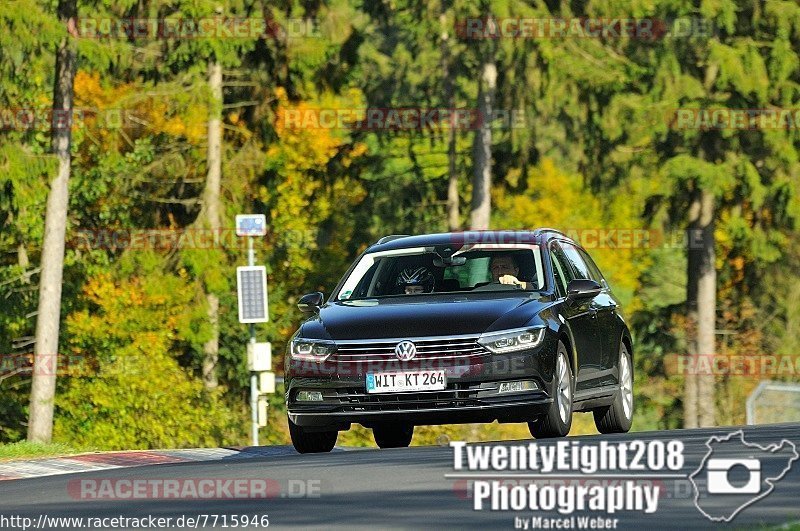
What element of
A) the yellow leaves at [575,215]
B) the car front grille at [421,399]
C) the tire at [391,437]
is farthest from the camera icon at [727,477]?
the yellow leaves at [575,215]

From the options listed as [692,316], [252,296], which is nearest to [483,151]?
[692,316]

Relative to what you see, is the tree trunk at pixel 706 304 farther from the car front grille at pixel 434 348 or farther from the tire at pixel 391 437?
the car front grille at pixel 434 348

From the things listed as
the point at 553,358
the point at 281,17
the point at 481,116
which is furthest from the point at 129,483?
the point at 281,17

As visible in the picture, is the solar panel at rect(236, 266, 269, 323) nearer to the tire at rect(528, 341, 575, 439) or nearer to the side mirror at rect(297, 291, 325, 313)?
the side mirror at rect(297, 291, 325, 313)

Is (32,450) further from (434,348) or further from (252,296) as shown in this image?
(252,296)

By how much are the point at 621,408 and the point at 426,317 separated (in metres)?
3.38

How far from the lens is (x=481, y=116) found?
4481 cm

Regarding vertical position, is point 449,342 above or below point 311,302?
below

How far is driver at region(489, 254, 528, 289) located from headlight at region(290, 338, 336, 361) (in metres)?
1.81

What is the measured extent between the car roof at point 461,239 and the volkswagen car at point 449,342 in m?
0.02

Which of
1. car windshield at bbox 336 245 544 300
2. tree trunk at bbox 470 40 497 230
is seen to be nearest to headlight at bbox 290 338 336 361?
car windshield at bbox 336 245 544 300

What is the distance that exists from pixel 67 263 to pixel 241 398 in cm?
691

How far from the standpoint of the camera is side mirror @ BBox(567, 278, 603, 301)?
54.2 ft

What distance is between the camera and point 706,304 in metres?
45.3
